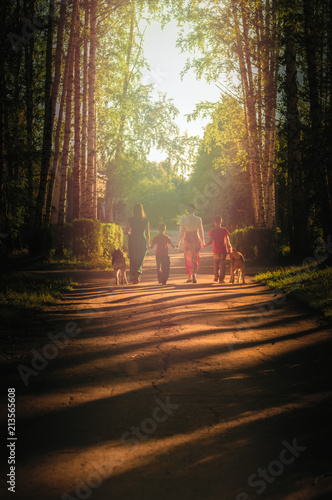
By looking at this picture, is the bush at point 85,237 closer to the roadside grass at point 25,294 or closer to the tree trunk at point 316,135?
the roadside grass at point 25,294

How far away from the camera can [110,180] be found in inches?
1718

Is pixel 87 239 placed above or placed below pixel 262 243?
above

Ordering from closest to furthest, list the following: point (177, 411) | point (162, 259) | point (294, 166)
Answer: point (177, 411), point (162, 259), point (294, 166)

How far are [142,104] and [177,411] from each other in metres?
32.8

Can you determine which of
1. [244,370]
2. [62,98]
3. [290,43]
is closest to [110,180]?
[62,98]

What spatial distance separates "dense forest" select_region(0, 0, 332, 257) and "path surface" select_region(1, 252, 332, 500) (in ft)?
25.5

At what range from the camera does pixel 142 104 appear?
1373 inches

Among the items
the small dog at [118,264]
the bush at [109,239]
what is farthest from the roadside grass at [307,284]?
the bush at [109,239]

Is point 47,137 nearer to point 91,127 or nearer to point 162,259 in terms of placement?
point 91,127

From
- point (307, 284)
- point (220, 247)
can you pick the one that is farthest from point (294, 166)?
point (307, 284)

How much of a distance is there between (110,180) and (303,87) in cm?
2213

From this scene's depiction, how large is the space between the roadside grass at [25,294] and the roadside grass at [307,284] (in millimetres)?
5306

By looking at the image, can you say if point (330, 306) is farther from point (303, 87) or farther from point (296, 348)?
point (303, 87)

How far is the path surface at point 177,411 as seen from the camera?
311cm
